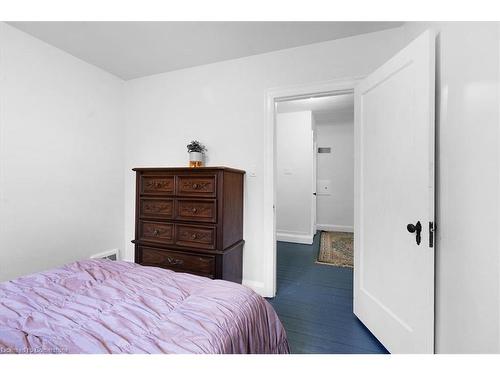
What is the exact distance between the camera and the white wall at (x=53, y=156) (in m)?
2.05

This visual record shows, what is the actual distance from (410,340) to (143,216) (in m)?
2.44

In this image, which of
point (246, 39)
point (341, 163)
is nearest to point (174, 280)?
point (246, 39)

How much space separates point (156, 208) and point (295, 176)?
10.2 ft

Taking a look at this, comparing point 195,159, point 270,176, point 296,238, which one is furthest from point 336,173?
point 195,159

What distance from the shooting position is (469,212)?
115 cm

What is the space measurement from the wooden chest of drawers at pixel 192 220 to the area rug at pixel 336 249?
5.60ft

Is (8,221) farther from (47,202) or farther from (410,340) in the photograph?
(410,340)

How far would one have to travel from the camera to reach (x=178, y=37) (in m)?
2.21

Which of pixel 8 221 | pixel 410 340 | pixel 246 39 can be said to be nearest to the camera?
pixel 410 340

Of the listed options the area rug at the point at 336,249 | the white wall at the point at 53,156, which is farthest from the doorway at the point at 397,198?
the white wall at the point at 53,156

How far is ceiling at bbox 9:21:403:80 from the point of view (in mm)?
2031

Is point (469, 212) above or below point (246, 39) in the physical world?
below

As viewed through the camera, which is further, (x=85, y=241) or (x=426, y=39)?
(x=85, y=241)

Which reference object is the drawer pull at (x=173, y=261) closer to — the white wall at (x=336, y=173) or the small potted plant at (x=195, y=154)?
the small potted plant at (x=195, y=154)
